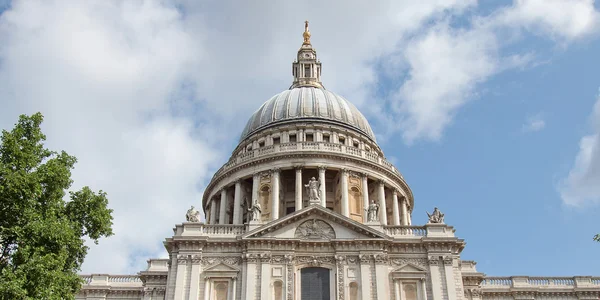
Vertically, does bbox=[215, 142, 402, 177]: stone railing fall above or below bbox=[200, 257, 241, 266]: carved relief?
above

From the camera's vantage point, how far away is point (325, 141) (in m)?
56.2

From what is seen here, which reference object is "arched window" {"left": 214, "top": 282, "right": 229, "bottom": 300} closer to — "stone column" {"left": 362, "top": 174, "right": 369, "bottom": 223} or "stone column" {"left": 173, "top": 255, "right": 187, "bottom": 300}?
"stone column" {"left": 173, "top": 255, "right": 187, "bottom": 300}

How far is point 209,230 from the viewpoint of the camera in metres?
38.5

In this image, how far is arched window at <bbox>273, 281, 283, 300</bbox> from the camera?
3569 centimetres

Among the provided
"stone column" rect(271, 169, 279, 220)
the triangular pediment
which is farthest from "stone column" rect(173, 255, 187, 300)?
"stone column" rect(271, 169, 279, 220)

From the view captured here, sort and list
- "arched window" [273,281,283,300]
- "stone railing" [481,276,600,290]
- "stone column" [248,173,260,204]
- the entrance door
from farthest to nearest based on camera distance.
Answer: "stone column" [248,173,260,204], "stone railing" [481,276,600,290], the entrance door, "arched window" [273,281,283,300]

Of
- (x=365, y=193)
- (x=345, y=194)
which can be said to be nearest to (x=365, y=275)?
(x=345, y=194)

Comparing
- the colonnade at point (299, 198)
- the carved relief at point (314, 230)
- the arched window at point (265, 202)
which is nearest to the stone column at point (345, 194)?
the colonnade at point (299, 198)

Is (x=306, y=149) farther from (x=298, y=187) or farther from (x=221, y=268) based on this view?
(x=221, y=268)

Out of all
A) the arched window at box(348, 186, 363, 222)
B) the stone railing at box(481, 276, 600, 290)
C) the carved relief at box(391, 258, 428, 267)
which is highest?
the arched window at box(348, 186, 363, 222)

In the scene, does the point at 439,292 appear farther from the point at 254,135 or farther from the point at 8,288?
the point at 254,135

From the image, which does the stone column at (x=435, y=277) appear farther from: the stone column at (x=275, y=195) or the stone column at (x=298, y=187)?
the stone column at (x=275, y=195)

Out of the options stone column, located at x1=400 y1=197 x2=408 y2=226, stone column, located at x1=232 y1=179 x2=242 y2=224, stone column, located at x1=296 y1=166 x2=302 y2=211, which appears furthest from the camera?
stone column, located at x1=400 y1=197 x2=408 y2=226

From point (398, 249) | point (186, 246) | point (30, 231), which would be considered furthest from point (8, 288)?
point (398, 249)
